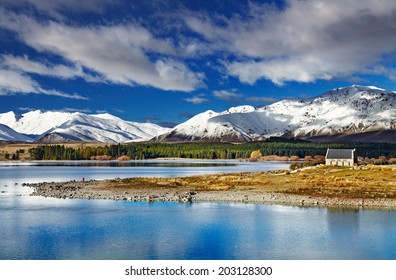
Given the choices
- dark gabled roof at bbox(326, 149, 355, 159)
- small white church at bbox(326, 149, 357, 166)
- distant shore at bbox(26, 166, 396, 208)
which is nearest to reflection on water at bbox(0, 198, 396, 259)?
distant shore at bbox(26, 166, 396, 208)

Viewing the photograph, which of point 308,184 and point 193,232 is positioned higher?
point 308,184

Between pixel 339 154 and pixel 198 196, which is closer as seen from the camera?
pixel 198 196

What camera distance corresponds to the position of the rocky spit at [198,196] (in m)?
65.2

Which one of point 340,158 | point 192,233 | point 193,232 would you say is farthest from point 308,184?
point 340,158

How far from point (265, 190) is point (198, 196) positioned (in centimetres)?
1307

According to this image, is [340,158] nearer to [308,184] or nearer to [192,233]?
[308,184]

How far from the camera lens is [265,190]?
80.9m

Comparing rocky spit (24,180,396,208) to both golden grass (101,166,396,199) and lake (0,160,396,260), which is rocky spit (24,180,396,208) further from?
lake (0,160,396,260)

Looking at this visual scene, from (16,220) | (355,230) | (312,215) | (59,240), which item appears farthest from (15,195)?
(355,230)

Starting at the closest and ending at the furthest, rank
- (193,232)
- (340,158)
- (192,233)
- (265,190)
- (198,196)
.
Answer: (192,233) < (193,232) < (198,196) < (265,190) < (340,158)

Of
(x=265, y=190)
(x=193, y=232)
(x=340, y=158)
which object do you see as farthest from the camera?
(x=340, y=158)

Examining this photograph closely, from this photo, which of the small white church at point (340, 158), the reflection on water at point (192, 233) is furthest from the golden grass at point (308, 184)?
→ the small white church at point (340, 158)

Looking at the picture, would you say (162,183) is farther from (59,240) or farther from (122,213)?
(59,240)

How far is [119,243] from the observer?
42312 millimetres
